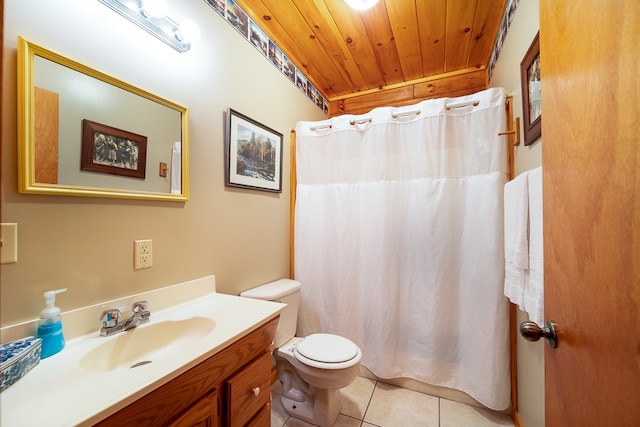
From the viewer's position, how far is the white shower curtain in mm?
1592

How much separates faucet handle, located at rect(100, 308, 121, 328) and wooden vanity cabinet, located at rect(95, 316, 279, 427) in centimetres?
40

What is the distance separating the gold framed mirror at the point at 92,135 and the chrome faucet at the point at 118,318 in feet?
1.35

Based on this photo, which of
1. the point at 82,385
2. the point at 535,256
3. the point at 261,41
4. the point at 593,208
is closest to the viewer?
the point at 593,208

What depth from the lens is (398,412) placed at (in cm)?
161

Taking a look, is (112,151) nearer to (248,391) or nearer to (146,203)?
(146,203)

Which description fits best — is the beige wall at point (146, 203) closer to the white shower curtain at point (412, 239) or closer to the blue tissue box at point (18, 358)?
the blue tissue box at point (18, 358)

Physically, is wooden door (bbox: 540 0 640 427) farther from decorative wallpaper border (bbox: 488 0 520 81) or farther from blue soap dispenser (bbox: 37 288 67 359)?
blue soap dispenser (bbox: 37 288 67 359)

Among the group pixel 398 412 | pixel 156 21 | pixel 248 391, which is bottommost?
pixel 398 412

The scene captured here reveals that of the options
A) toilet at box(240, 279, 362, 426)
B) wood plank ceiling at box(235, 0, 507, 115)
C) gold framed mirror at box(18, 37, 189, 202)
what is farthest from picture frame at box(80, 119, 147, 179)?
wood plank ceiling at box(235, 0, 507, 115)

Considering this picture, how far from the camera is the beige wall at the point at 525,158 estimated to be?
1207 millimetres

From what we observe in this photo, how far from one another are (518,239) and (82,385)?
5.03ft

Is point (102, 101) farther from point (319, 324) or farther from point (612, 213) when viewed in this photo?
point (319, 324)

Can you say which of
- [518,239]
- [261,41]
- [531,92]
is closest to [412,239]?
[518,239]

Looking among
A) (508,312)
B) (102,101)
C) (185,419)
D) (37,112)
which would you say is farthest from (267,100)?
(508,312)
